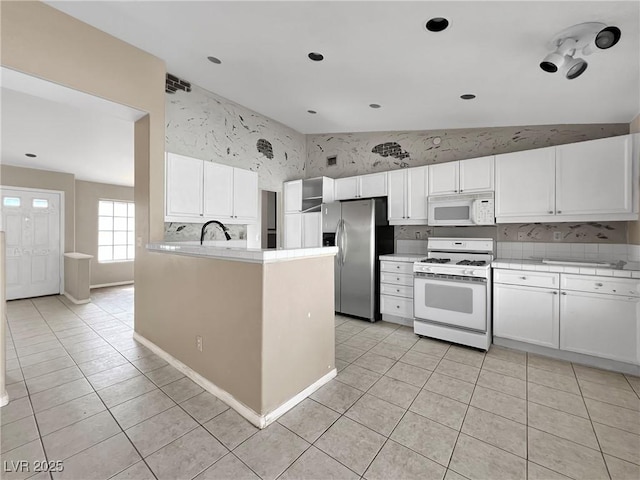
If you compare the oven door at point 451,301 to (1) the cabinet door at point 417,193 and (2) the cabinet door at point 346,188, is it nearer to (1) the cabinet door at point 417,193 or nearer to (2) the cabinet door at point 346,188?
(1) the cabinet door at point 417,193

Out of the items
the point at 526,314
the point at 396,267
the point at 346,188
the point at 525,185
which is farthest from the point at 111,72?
the point at 526,314

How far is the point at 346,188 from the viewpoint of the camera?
4738mm

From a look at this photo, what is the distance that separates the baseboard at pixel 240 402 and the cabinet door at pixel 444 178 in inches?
105

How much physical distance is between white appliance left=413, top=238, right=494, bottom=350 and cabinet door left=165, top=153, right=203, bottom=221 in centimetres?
288

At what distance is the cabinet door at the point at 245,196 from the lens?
406cm

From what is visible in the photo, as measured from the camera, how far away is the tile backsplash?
3.00 m

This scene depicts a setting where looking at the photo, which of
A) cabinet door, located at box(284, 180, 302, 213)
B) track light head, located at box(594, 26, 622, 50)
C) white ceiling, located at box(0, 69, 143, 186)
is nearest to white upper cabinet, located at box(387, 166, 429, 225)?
cabinet door, located at box(284, 180, 302, 213)

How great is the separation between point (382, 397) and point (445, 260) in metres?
2.02

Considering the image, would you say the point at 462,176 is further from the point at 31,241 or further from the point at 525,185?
the point at 31,241

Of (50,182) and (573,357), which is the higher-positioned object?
(50,182)

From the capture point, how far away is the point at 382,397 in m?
2.24

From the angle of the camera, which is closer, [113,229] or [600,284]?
[600,284]

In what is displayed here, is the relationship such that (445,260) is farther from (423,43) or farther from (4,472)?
(4,472)

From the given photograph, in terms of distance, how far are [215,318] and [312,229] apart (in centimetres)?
283
